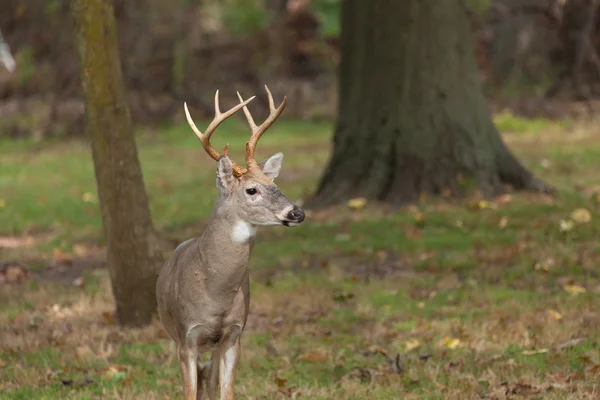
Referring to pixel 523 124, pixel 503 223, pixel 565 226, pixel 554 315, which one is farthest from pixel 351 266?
pixel 523 124

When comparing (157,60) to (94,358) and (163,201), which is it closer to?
(163,201)

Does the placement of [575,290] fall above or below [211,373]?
below

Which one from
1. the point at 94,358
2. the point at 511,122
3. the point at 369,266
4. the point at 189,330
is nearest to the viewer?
the point at 189,330

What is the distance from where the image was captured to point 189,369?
19.5ft

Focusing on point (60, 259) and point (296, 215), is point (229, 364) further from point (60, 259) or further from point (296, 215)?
point (60, 259)

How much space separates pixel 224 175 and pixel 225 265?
437mm

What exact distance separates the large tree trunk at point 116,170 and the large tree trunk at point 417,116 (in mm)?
4800

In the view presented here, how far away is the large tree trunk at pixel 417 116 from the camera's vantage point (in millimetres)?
12828

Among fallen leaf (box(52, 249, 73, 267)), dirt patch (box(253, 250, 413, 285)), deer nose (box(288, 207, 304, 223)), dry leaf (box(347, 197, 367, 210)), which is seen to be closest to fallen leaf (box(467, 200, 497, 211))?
dry leaf (box(347, 197, 367, 210))

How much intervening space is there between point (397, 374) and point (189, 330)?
174cm

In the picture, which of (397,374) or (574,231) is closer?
(397,374)

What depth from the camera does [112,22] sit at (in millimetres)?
8438

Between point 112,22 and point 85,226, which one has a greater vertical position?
point 112,22

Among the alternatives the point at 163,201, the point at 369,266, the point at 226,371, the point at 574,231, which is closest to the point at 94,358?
the point at 226,371
